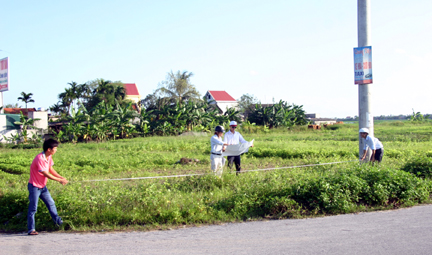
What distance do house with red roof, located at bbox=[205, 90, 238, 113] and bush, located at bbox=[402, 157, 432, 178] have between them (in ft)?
164

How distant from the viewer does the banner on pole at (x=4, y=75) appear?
27.8 meters

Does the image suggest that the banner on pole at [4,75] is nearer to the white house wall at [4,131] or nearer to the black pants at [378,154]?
the white house wall at [4,131]

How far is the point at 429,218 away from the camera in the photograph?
593 cm

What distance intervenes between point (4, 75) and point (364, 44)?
28.5 metres

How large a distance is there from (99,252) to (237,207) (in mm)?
2536

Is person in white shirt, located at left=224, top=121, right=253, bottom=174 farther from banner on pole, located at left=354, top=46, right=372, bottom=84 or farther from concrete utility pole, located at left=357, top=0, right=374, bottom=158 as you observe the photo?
banner on pole, located at left=354, top=46, right=372, bottom=84

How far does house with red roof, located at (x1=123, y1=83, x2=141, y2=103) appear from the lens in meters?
59.5

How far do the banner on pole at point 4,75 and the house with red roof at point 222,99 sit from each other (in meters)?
34.6

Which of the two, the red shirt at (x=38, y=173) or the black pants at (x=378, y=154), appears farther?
the black pants at (x=378, y=154)

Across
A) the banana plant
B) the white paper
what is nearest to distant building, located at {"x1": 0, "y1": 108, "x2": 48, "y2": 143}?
the banana plant

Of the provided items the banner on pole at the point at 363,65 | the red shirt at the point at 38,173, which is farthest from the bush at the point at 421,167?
the red shirt at the point at 38,173

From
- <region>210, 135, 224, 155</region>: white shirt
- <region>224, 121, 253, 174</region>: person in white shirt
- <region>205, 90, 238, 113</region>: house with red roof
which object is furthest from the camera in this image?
<region>205, 90, 238, 113</region>: house with red roof

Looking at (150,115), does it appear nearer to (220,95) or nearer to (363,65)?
(363,65)

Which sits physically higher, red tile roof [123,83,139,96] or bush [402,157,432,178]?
red tile roof [123,83,139,96]
